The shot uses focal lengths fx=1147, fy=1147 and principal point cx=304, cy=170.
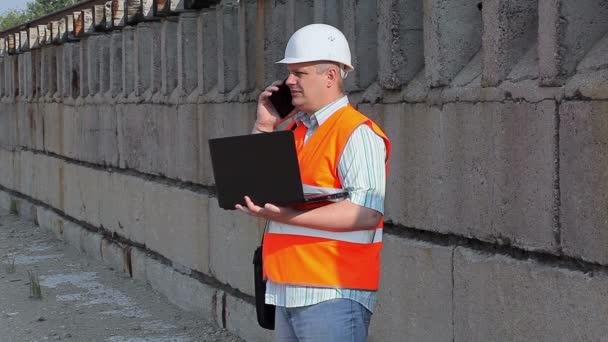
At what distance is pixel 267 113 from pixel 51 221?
35.2 feet

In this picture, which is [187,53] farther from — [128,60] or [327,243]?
[327,243]

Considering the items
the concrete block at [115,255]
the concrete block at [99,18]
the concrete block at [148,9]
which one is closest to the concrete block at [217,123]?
the concrete block at [148,9]

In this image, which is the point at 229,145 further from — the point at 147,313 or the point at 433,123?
the point at 147,313

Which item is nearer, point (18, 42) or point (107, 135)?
point (107, 135)

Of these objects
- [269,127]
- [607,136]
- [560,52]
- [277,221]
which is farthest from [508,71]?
[277,221]

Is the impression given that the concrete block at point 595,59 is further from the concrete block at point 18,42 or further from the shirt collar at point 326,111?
the concrete block at point 18,42

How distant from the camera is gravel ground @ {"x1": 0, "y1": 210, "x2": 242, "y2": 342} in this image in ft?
28.0

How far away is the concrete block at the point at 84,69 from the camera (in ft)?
42.0

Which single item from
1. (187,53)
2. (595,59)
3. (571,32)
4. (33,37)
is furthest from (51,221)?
(595,59)

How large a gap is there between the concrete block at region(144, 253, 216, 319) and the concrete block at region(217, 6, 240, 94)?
1.58m

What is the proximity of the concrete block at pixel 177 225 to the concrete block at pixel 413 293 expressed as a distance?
3060 mm

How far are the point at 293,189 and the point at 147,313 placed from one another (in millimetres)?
5681

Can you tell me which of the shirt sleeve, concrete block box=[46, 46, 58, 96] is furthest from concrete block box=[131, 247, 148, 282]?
the shirt sleeve

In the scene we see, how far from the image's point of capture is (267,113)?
441 centimetres
